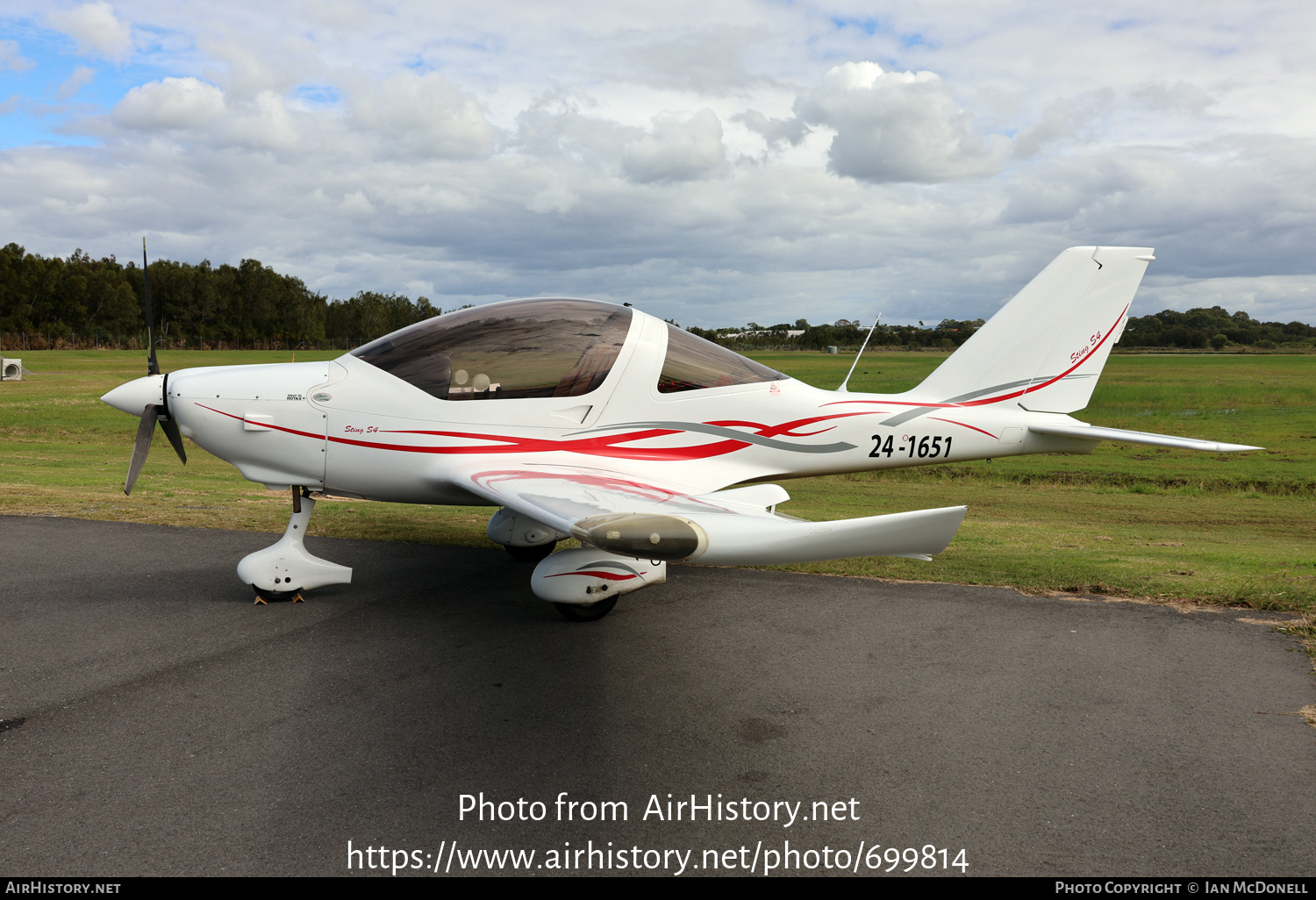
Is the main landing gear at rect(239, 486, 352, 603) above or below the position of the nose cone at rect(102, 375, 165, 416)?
below

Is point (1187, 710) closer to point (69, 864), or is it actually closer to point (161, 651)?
point (69, 864)

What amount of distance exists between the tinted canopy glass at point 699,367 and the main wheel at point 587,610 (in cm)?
176

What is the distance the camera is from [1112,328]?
24.5ft

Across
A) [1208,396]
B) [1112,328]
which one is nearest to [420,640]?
[1112,328]

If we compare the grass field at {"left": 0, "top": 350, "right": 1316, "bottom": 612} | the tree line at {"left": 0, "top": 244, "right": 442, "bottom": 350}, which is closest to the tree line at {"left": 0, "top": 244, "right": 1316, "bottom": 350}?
the tree line at {"left": 0, "top": 244, "right": 442, "bottom": 350}

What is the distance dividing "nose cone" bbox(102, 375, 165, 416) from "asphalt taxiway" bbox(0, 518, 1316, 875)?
5.25 feet

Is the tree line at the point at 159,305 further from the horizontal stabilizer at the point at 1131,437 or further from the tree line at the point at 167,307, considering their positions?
the horizontal stabilizer at the point at 1131,437

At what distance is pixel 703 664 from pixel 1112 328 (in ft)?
17.4

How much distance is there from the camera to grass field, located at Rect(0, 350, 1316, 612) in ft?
24.8

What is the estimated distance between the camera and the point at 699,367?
6555 millimetres

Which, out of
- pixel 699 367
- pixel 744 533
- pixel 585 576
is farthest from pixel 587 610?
pixel 744 533

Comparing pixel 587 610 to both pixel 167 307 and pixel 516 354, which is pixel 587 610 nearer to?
pixel 516 354

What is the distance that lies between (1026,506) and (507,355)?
1082 centimetres

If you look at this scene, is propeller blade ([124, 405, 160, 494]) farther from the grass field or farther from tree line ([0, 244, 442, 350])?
tree line ([0, 244, 442, 350])
